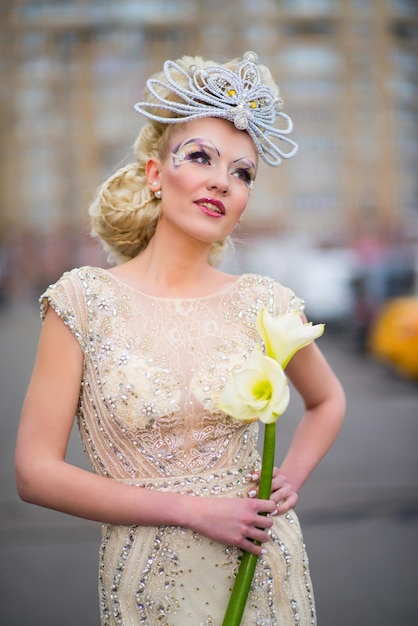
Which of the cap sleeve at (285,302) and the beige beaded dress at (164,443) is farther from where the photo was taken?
the cap sleeve at (285,302)

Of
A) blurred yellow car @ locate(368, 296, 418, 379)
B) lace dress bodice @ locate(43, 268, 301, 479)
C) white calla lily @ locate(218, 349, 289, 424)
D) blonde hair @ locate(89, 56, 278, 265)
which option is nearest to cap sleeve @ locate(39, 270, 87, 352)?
lace dress bodice @ locate(43, 268, 301, 479)

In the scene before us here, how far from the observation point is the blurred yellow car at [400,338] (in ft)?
33.6

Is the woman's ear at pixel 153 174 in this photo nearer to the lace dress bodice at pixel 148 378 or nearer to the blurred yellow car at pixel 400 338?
the lace dress bodice at pixel 148 378

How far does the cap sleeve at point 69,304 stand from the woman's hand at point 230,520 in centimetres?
46

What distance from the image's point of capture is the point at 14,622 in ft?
12.2

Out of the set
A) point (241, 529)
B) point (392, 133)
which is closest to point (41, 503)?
point (241, 529)

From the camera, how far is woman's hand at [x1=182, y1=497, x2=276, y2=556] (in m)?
1.70

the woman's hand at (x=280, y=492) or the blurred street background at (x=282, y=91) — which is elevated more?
the blurred street background at (x=282, y=91)

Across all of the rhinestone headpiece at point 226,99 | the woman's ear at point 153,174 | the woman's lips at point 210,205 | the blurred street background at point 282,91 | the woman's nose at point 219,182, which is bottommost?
the woman's lips at point 210,205

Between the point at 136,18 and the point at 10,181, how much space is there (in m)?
13.5

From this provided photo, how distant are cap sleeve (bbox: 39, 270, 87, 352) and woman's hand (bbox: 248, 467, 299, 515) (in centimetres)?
55

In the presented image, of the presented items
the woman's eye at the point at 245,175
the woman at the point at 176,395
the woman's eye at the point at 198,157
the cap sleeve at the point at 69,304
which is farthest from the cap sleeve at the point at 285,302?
the cap sleeve at the point at 69,304

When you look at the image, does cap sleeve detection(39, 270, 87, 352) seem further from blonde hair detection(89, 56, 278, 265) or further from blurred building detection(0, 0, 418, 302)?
blurred building detection(0, 0, 418, 302)

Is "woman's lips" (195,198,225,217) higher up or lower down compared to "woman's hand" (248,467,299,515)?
higher up
